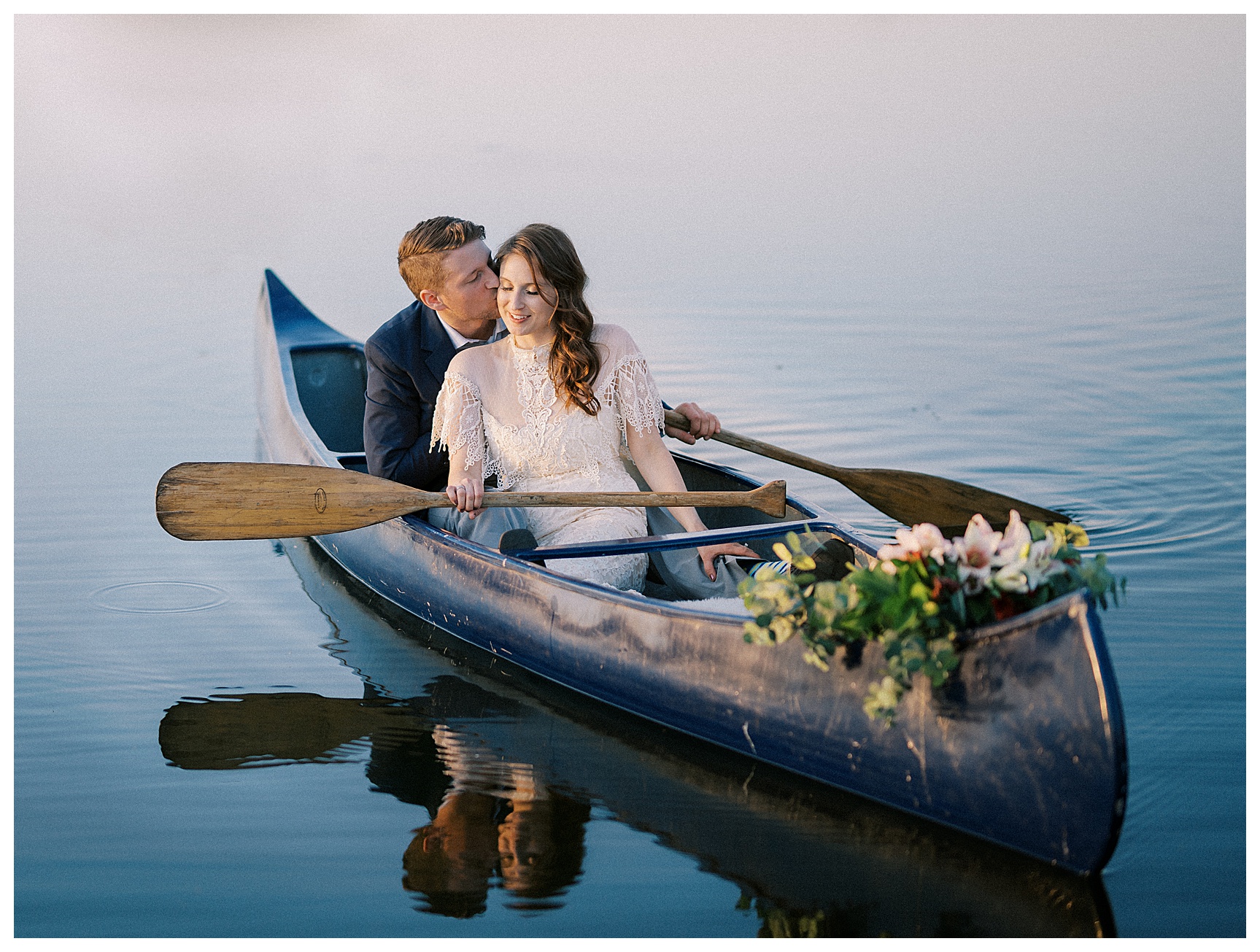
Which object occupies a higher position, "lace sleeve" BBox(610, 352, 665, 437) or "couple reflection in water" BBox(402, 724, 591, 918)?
"lace sleeve" BBox(610, 352, 665, 437)

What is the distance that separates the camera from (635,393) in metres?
3.70

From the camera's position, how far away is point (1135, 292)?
8.96 metres

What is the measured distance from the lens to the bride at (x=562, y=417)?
364 cm

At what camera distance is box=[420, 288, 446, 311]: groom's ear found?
4113 mm

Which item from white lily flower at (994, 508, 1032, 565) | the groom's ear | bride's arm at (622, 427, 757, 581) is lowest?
white lily flower at (994, 508, 1032, 565)

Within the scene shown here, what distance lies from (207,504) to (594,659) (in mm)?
1214

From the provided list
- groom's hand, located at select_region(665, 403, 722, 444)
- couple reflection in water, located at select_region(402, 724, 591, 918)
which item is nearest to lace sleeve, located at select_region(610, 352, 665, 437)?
groom's hand, located at select_region(665, 403, 722, 444)

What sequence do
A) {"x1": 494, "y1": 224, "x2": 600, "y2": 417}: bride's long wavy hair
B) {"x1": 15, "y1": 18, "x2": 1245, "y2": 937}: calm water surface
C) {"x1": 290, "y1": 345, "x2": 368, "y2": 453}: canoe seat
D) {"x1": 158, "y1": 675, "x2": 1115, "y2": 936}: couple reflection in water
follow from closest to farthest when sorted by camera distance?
1. {"x1": 158, "y1": 675, "x2": 1115, "y2": 936}: couple reflection in water
2. {"x1": 15, "y1": 18, "x2": 1245, "y2": 937}: calm water surface
3. {"x1": 494, "y1": 224, "x2": 600, "y2": 417}: bride's long wavy hair
4. {"x1": 290, "y1": 345, "x2": 368, "y2": 453}: canoe seat

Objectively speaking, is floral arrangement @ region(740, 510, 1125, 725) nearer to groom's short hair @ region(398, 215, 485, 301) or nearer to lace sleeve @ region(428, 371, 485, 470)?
lace sleeve @ region(428, 371, 485, 470)

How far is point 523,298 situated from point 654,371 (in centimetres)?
382

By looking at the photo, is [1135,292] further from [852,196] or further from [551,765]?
[551,765]

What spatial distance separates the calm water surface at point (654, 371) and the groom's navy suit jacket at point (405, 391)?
1.63 feet

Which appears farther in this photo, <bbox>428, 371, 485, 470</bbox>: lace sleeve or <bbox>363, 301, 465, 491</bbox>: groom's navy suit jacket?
<bbox>363, 301, 465, 491</bbox>: groom's navy suit jacket

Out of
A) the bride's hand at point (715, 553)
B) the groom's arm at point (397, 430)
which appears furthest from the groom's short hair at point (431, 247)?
the bride's hand at point (715, 553)
